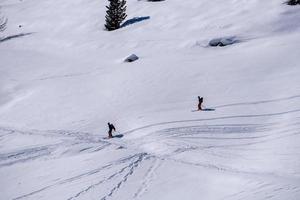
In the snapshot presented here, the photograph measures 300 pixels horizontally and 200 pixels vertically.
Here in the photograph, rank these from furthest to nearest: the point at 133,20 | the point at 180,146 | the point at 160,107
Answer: the point at 133,20 < the point at 160,107 < the point at 180,146

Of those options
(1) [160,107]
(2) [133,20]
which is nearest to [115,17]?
(2) [133,20]

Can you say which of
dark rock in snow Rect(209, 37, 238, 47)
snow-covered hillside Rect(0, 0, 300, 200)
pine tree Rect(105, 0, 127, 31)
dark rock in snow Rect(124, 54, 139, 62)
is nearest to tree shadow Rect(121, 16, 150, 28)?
pine tree Rect(105, 0, 127, 31)

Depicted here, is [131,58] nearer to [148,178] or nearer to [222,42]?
[222,42]

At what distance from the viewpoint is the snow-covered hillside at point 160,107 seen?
63.4 ft

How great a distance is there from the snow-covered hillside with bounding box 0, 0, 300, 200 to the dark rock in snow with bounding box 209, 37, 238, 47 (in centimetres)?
55

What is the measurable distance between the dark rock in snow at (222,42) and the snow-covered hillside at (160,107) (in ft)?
1.81

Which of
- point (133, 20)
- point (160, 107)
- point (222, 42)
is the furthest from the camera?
point (133, 20)

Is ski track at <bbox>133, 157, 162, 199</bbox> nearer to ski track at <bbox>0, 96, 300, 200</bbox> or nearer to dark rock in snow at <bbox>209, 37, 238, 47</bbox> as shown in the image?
ski track at <bbox>0, 96, 300, 200</bbox>

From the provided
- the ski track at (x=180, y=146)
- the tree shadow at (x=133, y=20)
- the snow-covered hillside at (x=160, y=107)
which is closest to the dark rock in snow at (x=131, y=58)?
the snow-covered hillside at (x=160, y=107)

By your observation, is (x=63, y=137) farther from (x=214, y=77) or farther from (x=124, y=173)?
(x=214, y=77)

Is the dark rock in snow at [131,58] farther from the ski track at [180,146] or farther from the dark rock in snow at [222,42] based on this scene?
the ski track at [180,146]

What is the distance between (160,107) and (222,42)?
1093 centimetres

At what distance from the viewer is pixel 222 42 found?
35.2m

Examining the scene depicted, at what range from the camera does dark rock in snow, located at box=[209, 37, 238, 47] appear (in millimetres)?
35219
